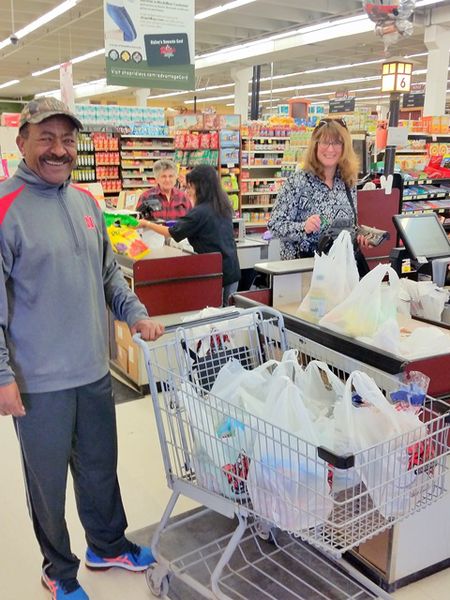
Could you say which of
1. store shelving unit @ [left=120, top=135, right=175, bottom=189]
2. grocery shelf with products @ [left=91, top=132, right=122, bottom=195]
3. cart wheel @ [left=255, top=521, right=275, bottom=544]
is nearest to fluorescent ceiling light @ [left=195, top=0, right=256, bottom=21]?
store shelving unit @ [left=120, top=135, right=175, bottom=189]

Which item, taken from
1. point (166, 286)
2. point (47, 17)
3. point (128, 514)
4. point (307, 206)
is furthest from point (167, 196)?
point (47, 17)

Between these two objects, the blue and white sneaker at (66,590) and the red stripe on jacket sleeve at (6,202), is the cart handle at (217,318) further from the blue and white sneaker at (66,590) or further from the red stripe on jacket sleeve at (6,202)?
the blue and white sneaker at (66,590)

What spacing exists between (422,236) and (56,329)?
2.32 meters

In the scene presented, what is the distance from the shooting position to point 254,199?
10617mm

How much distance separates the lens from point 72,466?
7.42 ft

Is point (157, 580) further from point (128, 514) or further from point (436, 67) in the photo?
point (436, 67)

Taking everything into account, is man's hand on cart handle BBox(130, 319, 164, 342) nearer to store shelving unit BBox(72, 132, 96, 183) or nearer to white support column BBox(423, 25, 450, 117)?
store shelving unit BBox(72, 132, 96, 183)

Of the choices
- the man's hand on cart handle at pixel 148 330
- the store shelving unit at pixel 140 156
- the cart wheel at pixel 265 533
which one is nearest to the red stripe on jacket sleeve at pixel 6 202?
the man's hand on cart handle at pixel 148 330

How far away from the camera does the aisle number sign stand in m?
7.14

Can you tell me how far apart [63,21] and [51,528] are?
1366 centimetres

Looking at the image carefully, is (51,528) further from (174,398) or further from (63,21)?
(63,21)

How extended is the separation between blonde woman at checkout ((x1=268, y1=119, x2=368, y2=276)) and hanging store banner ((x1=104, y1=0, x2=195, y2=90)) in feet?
8.87

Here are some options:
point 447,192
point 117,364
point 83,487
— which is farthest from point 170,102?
point 83,487

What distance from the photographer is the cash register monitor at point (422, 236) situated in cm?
335
